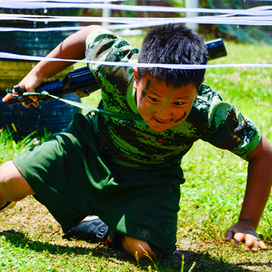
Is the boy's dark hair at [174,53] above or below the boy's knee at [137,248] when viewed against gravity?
above

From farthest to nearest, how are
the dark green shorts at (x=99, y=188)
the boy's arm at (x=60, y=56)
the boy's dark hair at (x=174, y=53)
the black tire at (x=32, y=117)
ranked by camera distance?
the black tire at (x=32, y=117), the boy's arm at (x=60, y=56), the dark green shorts at (x=99, y=188), the boy's dark hair at (x=174, y=53)

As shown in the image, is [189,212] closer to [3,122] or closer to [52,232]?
[52,232]

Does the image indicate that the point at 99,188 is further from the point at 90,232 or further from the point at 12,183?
the point at 12,183

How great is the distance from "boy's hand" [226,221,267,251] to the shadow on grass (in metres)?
0.19

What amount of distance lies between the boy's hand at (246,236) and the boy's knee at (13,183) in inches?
37.5

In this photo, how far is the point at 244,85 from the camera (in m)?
5.06

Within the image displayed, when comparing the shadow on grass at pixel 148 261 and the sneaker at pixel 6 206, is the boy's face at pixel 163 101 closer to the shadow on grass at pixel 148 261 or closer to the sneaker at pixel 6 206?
the shadow on grass at pixel 148 261

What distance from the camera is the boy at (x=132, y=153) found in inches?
70.0

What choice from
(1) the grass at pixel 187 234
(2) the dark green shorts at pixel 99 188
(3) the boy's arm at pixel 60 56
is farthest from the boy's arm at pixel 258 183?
(3) the boy's arm at pixel 60 56

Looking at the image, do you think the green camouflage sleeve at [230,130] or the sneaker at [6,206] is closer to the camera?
the green camouflage sleeve at [230,130]

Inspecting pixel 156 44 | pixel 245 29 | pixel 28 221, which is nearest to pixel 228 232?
pixel 156 44

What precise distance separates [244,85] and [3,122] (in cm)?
294

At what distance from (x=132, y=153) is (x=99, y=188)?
230 millimetres

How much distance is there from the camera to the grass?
185cm
